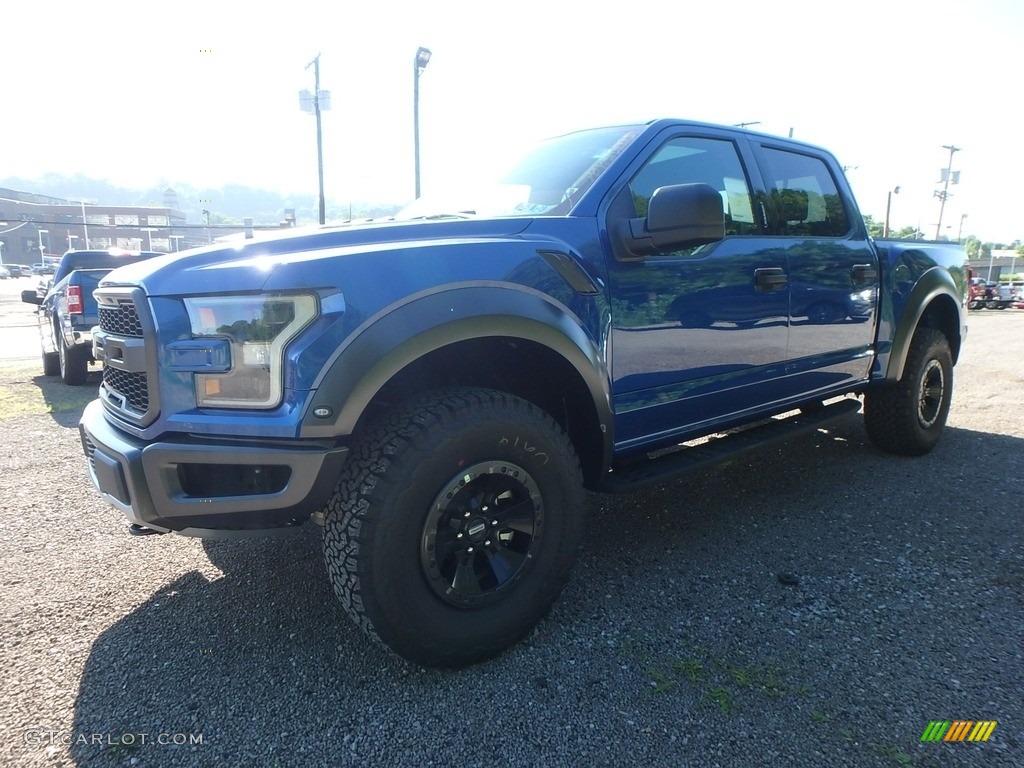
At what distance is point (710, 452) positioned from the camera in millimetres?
3092

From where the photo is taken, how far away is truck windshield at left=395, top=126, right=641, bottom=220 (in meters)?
2.74

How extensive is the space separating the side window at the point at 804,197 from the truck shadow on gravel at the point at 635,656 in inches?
63.6

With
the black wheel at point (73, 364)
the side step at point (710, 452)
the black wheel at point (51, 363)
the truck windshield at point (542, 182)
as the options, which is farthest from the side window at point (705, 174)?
the black wheel at point (51, 363)

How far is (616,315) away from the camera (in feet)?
8.44

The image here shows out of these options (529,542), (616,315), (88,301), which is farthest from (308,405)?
(88,301)

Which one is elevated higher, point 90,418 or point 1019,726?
point 90,418

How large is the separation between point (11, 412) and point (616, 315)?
6341 mm

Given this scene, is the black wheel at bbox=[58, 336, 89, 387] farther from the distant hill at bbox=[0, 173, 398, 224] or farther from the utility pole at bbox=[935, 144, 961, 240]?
the distant hill at bbox=[0, 173, 398, 224]

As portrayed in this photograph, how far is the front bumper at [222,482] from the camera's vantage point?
6.16 feet

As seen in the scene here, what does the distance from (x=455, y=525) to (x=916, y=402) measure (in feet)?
12.2

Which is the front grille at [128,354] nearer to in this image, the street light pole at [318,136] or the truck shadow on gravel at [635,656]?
the truck shadow on gravel at [635,656]

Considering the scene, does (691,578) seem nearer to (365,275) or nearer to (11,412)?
(365,275)

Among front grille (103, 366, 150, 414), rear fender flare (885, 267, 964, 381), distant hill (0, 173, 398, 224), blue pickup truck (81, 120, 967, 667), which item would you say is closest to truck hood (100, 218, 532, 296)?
blue pickup truck (81, 120, 967, 667)

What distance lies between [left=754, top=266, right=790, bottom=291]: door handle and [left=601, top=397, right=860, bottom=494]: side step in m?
0.76
